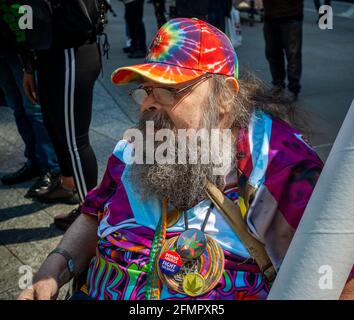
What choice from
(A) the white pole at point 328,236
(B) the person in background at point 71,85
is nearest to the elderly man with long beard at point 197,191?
(A) the white pole at point 328,236

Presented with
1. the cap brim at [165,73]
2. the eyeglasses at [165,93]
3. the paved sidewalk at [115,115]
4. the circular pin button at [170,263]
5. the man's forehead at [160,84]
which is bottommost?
the paved sidewalk at [115,115]

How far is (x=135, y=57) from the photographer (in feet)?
25.2

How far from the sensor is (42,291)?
176cm

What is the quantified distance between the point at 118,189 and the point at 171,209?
0.24 metres

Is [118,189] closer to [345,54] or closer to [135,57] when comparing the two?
[135,57]

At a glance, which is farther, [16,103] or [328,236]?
[16,103]

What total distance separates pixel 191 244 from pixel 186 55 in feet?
1.99

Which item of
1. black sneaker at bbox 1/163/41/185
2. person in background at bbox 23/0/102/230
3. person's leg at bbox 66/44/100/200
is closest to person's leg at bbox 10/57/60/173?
black sneaker at bbox 1/163/41/185

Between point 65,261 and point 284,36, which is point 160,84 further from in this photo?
point 284,36

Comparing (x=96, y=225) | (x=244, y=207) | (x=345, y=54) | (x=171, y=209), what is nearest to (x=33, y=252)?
(x=96, y=225)

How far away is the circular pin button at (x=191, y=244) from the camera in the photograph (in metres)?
1.57

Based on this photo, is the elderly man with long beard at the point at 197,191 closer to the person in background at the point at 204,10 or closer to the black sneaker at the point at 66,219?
the black sneaker at the point at 66,219

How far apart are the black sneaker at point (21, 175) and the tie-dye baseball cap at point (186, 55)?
94.1 inches

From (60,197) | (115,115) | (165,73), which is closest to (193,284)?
(165,73)
